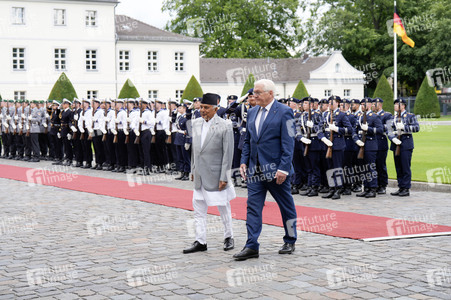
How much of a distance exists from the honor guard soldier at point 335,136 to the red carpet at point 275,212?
68.7 inches

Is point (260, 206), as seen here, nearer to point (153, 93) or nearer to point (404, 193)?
point (404, 193)

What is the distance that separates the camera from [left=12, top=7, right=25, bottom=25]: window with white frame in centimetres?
4909

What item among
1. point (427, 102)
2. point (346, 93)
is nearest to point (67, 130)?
point (427, 102)

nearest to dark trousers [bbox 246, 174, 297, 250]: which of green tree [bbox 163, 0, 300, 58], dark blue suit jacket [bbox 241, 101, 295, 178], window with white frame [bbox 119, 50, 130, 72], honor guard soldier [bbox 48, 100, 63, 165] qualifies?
dark blue suit jacket [bbox 241, 101, 295, 178]

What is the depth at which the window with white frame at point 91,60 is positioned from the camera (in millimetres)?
52281

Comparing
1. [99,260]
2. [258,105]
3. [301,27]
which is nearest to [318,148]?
[258,105]

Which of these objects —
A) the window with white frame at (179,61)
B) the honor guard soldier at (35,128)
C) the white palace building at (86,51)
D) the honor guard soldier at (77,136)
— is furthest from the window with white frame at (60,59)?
the honor guard soldier at (77,136)

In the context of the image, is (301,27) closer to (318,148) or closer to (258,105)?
(318,148)

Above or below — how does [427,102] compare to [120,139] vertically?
above

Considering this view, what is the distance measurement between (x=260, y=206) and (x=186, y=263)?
1105mm

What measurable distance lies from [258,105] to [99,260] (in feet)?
8.71

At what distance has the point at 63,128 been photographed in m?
21.9

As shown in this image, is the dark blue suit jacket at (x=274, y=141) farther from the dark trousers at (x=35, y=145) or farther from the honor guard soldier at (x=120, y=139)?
the dark trousers at (x=35, y=145)

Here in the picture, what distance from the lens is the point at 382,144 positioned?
44.4 feet
